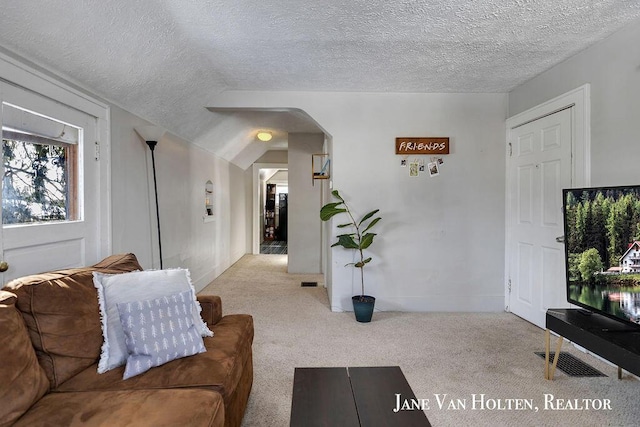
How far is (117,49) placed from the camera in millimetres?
2080

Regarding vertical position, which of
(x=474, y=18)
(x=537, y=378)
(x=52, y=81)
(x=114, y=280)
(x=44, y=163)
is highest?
(x=474, y=18)

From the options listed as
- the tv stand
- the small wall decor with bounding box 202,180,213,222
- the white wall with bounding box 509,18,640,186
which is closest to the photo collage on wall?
the white wall with bounding box 509,18,640,186

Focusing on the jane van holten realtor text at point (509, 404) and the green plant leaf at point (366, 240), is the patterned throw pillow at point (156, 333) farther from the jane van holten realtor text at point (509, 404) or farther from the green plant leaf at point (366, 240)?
the green plant leaf at point (366, 240)

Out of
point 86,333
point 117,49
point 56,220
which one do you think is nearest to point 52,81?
point 117,49

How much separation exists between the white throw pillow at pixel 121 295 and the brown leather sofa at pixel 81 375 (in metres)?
0.04

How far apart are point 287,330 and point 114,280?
179 centimetres

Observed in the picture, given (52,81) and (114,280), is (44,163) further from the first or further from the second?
(114,280)

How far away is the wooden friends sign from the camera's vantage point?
363 centimetres

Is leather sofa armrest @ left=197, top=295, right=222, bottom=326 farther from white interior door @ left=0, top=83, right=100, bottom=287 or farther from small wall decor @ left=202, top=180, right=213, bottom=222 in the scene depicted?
small wall decor @ left=202, top=180, right=213, bottom=222

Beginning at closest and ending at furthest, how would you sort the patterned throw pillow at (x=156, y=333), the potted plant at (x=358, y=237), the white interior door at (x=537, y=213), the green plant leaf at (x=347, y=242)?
the patterned throw pillow at (x=156, y=333) → the white interior door at (x=537, y=213) → the potted plant at (x=358, y=237) → the green plant leaf at (x=347, y=242)

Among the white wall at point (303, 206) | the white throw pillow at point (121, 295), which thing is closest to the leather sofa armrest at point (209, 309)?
the white throw pillow at point (121, 295)

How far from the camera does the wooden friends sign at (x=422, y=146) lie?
363cm

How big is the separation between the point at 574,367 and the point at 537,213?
4.45ft

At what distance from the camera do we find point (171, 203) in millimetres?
3607
